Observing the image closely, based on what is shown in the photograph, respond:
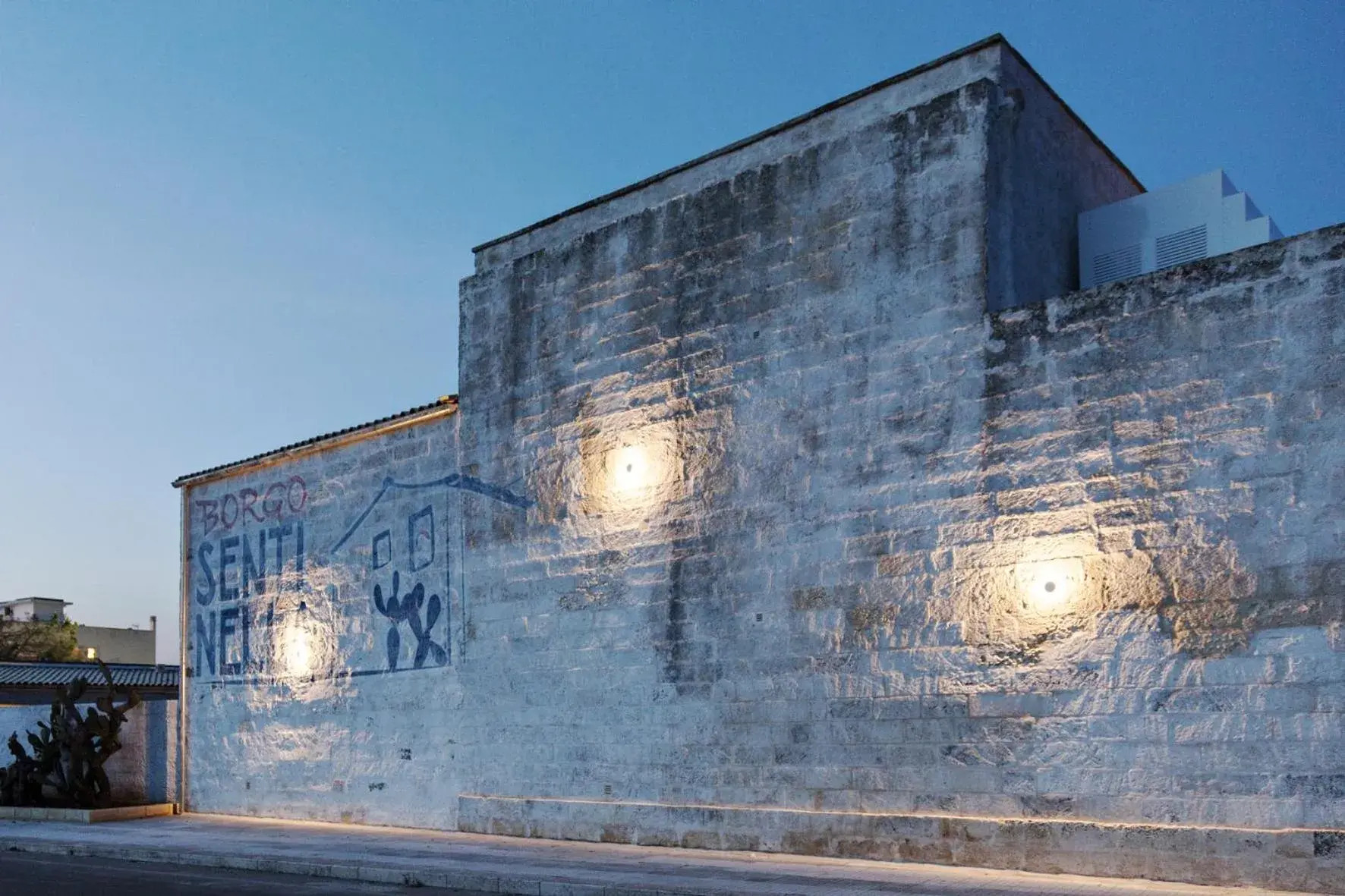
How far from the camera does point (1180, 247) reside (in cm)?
1010

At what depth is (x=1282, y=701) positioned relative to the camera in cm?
795

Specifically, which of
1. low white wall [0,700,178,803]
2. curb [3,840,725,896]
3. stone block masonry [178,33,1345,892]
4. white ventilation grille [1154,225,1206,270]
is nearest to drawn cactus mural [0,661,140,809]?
low white wall [0,700,178,803]

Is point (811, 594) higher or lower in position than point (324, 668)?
higher

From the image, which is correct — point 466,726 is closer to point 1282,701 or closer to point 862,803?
Answer: point 862,803

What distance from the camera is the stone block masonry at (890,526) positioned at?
26.9 ft

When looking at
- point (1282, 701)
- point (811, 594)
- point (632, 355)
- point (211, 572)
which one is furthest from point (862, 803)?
point (211, 572)

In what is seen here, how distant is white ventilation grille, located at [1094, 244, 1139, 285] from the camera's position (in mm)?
10227

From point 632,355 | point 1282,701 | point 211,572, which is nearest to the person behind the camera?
point 1282,701

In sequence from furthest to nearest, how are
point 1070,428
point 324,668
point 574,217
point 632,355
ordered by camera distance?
point 324,668, point 574,217, point 632,355, point 1070,428

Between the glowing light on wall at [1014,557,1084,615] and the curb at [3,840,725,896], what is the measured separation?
10.2 ft

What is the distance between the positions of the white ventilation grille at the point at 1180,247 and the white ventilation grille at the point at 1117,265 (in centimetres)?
18

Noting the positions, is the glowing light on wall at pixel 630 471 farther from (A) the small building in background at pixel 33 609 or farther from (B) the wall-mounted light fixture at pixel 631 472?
(A) the small building in background at pixel 33 609

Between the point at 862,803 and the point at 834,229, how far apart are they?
15.4 ft

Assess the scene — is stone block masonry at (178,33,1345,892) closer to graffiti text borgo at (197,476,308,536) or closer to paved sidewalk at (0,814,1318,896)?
paved sidewalk at (0,814,1318,896)
